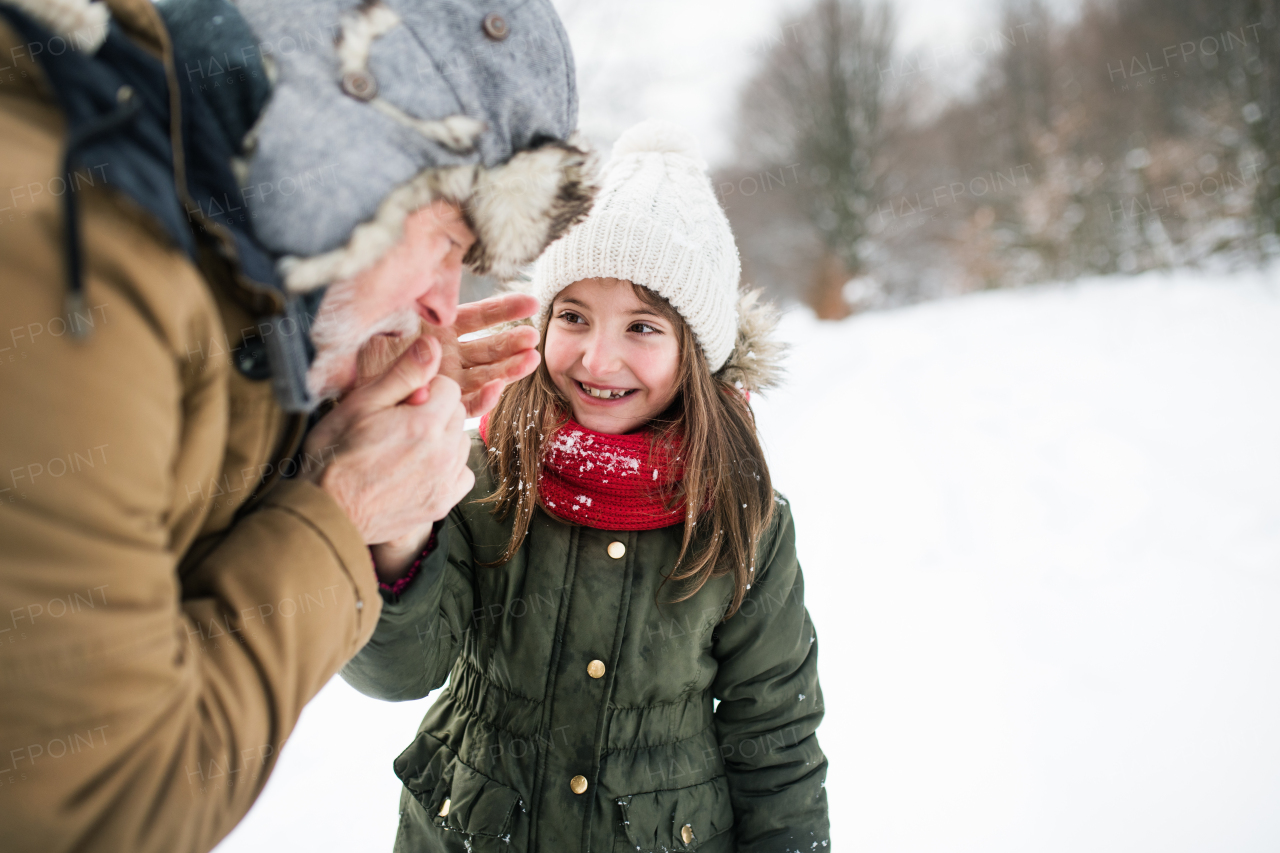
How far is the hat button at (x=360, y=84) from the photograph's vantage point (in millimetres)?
833

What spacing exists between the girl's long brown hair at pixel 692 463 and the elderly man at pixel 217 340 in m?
0.62

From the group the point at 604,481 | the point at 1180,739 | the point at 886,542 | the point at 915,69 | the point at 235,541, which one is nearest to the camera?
the point at 235,541

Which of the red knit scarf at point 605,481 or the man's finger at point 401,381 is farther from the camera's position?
the red knit scarf at point 605,481

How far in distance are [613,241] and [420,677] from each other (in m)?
1.11

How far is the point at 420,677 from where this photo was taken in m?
1.50

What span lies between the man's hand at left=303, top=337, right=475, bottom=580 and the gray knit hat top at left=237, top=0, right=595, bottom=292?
0.26 m

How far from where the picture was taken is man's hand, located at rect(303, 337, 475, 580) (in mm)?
1013

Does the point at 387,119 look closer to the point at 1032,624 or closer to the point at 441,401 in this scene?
the point at 441,401

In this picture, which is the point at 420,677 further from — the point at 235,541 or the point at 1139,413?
the point at 1139,413

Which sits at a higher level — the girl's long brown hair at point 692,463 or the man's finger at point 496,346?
the man's finger at point 496,346

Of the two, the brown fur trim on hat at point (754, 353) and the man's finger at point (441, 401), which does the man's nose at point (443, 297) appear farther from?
the brown fur trim on hat at point (754, 353)

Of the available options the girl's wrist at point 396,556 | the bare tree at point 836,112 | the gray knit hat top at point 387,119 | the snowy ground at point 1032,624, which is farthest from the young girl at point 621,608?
the bare tree at point 836,112

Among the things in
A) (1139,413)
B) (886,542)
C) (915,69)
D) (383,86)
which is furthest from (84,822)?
(915,69)

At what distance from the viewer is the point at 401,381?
3.61 ft
